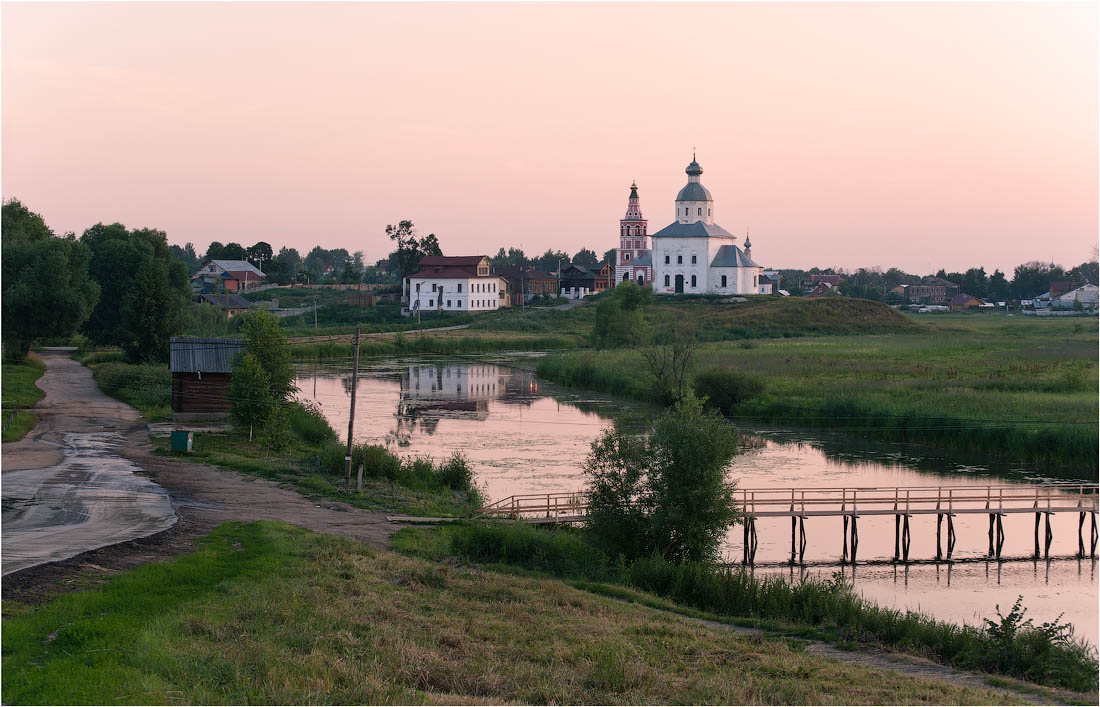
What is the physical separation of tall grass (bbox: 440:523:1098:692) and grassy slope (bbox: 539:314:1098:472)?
17618 millimetres

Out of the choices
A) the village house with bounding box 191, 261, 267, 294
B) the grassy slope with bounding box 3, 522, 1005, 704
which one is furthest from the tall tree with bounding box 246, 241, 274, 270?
the grassy slope with bounding box 3, 522, 1005, 704

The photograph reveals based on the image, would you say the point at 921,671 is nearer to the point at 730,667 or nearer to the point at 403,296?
the point at 730,667

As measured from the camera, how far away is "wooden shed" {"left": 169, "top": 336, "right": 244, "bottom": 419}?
129 feet

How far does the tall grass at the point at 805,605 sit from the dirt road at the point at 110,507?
3.43m

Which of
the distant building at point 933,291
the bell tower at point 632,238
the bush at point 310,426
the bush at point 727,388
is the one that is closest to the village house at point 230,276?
the bell tower at point 632,238

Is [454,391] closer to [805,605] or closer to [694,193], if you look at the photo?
[805,605]

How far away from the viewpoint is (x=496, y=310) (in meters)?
110

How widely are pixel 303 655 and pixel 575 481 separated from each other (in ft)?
58.5

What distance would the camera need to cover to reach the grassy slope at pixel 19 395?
35.0 m

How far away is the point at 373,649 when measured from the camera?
48.4 ft

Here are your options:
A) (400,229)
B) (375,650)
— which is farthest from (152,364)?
(400,229)

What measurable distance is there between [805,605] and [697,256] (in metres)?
94.7

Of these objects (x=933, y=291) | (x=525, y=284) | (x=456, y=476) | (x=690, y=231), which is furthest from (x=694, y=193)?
(x=456, y=476)

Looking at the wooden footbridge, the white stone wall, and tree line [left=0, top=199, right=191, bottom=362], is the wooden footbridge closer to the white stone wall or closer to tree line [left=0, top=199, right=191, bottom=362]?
tree line [left=0, top=199, right=191, bottom=362]
